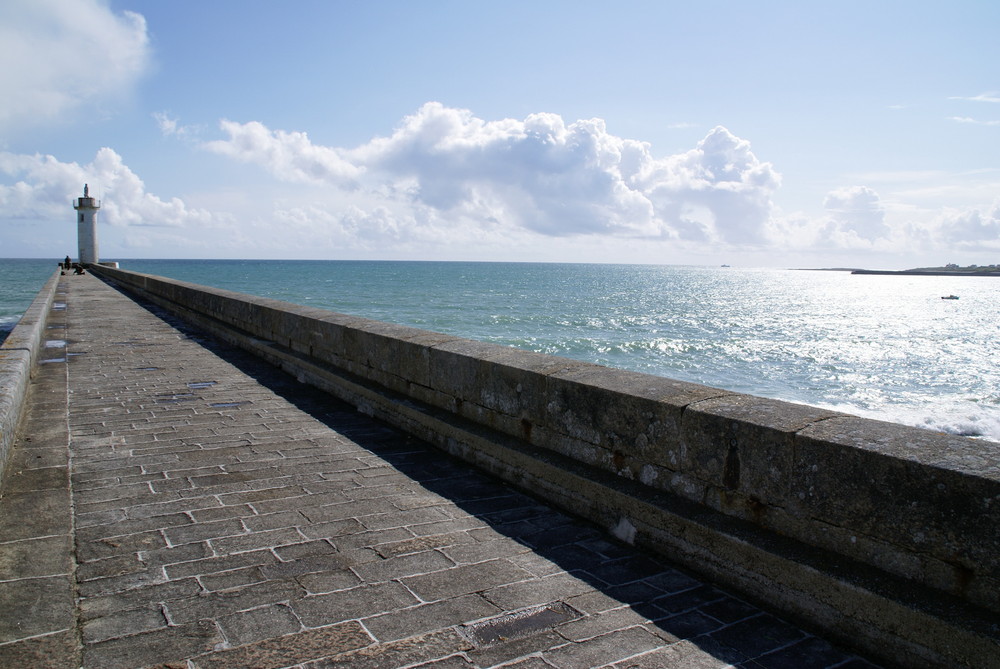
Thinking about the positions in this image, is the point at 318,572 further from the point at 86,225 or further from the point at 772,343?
the point at 86,225

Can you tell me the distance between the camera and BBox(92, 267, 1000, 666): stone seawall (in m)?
2.31

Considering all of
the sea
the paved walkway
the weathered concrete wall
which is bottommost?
the sea

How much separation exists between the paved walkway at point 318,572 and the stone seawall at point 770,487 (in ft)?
0.51

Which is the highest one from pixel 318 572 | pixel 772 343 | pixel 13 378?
pixel 13 378

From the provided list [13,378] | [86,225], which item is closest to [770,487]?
[13,378]

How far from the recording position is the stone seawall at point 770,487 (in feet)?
7.59

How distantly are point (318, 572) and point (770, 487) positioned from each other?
1936 mm

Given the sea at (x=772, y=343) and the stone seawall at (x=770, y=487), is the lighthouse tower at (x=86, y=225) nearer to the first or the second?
the sea at (x=772, y=343)

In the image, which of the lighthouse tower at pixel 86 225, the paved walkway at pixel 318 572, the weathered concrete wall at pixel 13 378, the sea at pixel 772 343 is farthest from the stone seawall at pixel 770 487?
the lighthouse tower at pixel 86 225

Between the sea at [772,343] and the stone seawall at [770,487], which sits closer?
the stone seawall at [770,487]

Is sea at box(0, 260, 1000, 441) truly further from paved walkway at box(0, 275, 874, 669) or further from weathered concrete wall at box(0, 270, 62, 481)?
weathered concrete wall at box(0, 270, 62, 481)

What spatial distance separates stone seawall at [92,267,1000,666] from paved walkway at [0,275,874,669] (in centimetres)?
16

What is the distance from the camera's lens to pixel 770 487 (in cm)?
289

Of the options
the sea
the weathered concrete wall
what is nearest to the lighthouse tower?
the sea
